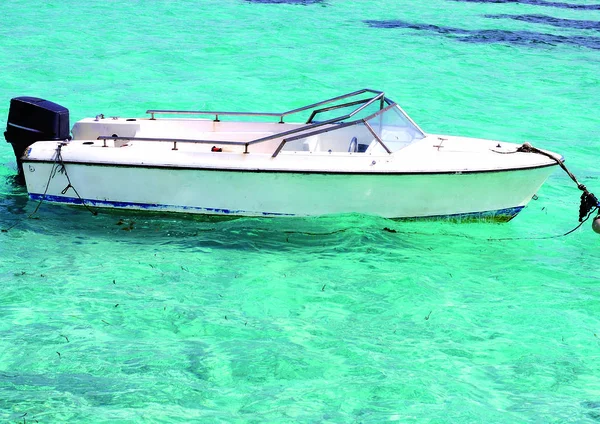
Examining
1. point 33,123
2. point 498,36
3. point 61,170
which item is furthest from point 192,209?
point 498,36

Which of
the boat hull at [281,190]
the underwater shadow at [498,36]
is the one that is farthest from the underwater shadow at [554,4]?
the boat hull at [281,190]

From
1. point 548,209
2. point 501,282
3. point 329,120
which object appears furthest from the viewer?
point 548,209

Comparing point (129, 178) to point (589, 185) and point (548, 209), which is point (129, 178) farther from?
point (589, 185)

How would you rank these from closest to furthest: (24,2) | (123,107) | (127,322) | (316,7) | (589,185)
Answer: (127,322), (589,185), (123,107), (24,2), (316,7)

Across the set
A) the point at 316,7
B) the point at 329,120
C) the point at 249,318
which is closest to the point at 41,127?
the point at 329,120

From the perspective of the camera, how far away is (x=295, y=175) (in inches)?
310

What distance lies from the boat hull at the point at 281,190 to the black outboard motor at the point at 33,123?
53cm

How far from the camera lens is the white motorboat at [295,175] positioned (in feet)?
26.0

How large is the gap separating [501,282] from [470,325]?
1.08m

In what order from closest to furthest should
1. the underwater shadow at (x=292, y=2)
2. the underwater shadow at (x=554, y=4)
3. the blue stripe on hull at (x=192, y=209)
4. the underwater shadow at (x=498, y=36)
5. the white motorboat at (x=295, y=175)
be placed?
1. the white motorboat at (x=295, y=175)
2. the blue stripe on hull at (x=192, y=209)
3. the underwater shadow at (x=498, y=36)
4. the underwater shadow at (x=292, y=2)
5. the underwater shadow at (x=554, y=4)

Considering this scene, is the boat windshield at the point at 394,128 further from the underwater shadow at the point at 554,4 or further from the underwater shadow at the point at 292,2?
the underwater shadow at the point at 554,4

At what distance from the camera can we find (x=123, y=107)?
14.1 meters

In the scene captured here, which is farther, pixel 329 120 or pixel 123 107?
pixel 123 107

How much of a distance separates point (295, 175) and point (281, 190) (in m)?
0.24
